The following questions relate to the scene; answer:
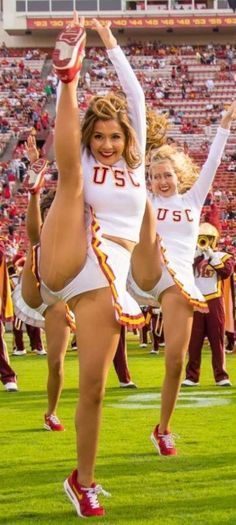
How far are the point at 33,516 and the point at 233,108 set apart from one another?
259 cm

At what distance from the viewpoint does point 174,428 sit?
23.5ft

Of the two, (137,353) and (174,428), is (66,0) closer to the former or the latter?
(137,353)

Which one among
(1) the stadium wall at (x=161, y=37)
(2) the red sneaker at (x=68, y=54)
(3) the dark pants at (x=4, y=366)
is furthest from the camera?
(1) the stadium wall at (x=161, y=37)

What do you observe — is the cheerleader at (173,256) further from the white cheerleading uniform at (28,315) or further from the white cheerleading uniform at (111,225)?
the white cheerleading uniform at (28,315)

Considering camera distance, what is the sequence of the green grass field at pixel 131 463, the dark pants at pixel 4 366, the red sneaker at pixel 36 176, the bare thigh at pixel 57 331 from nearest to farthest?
the green grass field at pixel 131 463 < the red sneaker at pixel 36 176 < the bare thigh at pixel 57 331 < the dark pants at pixel 4 366

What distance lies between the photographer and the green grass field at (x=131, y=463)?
180 inches

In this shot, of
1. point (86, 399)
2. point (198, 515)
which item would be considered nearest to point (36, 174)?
point (86, 399)

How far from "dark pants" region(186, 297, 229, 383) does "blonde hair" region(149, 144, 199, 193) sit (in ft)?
12.7

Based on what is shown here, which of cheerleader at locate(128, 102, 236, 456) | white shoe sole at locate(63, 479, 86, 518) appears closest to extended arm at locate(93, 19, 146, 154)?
cheerleader at locate(128, 102, 236, 456)

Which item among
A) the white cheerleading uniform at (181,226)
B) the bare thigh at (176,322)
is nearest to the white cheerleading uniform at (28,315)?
the white cheerleading uniform at (181,226)

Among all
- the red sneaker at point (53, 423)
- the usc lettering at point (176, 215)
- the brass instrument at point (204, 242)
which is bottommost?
the red sneaker at point (53, 423)

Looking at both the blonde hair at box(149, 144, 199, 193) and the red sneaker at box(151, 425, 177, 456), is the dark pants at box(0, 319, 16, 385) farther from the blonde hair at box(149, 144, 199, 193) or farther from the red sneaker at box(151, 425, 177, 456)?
the red sneaker at box(151, 425, 177, 456)

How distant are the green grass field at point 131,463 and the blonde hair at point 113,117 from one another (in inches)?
53.9

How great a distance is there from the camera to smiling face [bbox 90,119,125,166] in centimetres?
459
